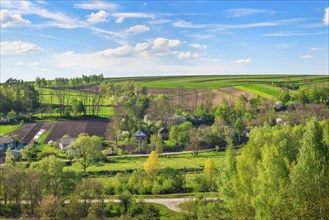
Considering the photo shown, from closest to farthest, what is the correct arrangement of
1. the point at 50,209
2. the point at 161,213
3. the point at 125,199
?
the point at 50,209, the point at 161,213, the point at 125,199

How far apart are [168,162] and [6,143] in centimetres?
3775

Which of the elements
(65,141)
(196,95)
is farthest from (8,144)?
(196,95)

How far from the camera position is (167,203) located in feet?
159

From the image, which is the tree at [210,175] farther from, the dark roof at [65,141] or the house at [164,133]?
the house at [164,133]

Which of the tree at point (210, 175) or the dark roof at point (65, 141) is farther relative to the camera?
the dark roof at point (65, 141)

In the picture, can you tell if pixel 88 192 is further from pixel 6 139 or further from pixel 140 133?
pixel 6 139

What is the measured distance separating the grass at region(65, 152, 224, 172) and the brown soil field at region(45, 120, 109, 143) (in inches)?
909

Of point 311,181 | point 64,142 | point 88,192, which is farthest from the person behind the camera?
point 64,142

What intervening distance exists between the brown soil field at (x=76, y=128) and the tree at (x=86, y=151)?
25.8 m

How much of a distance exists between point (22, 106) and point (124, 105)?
3360cm

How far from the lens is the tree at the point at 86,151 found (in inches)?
2598

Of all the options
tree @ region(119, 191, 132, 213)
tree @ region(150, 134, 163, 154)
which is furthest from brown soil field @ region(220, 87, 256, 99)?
tree @ region(119, 191, 132, 213)

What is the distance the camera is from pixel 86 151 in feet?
218

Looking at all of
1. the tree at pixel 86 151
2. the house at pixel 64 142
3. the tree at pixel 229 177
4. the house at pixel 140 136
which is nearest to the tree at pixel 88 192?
the tree at pixel 229 177
